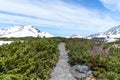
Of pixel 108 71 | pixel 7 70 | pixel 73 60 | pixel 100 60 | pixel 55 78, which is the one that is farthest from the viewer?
pixel 73 60

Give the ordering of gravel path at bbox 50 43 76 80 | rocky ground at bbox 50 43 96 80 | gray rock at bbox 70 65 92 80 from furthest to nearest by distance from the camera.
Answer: gray rock at bbox 70 65 92 80 < rocky ground at bbox 50 43 96 80 < gravel path at bbox 50 43 76 80

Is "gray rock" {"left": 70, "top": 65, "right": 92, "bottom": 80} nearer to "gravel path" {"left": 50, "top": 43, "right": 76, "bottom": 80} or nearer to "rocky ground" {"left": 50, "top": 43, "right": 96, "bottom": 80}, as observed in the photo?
"rocky ground" {"left": 50, "top": 43, "right": 96, "bottom": 80}

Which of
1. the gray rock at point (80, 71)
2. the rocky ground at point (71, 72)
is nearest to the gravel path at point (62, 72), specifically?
the rocky ground at point (71, 72)

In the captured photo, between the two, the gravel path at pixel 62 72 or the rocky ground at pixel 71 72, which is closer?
the gravel path at pixel 62 72

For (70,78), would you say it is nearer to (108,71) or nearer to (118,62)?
(108,71)

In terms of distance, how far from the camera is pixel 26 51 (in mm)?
24047

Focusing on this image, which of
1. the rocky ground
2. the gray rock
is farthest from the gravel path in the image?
the gray rock

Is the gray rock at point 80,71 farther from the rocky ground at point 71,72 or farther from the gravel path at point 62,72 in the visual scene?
the gravel path at point 62,72

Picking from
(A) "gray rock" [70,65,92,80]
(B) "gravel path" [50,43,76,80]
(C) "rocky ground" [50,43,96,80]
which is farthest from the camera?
(A) "gray rock" [70,65,92,80]

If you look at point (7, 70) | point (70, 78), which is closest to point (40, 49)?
point (70, 78)

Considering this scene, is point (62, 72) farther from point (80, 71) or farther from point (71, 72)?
point (80, 71)

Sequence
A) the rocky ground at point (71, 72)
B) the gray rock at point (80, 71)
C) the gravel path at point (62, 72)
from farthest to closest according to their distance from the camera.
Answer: the gray rock at point (80, 71), the rocky ground at point (71, 72), the gravel path at point (62, 72)

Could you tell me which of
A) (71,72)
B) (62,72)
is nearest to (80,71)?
(71,72)

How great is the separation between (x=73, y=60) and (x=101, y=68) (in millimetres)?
4499
